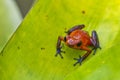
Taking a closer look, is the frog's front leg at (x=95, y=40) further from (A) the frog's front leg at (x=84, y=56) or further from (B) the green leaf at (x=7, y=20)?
(B) the green leaf at (x=7, y=20)

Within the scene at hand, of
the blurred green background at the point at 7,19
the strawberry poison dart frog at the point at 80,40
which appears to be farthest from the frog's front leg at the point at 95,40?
the blurred green background at the point at 7,19

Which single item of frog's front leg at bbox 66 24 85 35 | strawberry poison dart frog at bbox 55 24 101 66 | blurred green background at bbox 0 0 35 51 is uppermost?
frog's front leg at bbox 66 24 85 35

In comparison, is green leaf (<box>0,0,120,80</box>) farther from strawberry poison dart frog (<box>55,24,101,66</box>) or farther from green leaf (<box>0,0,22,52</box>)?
green leaf (<box>0,0,22,52</box>)

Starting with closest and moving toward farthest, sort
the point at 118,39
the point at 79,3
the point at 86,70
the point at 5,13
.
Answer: the point at 86,70 → the point at 118,39 → the point at 79,3 → the point at 5,13

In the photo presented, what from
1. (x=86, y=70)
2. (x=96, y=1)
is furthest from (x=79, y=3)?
(x=86, y=70)

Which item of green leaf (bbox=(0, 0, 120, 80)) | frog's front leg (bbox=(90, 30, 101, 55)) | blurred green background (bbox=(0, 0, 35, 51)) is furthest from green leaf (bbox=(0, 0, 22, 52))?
frog's front leg (bbox=(90, 30, 101, 55))

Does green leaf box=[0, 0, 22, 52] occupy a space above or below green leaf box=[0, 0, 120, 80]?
below

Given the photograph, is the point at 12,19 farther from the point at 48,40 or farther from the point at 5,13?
the point at 48,40
